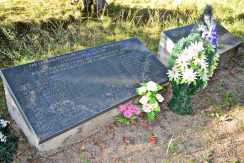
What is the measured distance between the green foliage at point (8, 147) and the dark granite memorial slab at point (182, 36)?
2962mm

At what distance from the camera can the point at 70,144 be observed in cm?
369

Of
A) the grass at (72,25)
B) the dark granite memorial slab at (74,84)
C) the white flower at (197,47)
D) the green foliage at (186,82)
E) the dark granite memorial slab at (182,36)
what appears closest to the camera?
the dark granite memorial slab at (74,84)

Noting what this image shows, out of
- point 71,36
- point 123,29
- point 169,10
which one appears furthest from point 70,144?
point 169,10

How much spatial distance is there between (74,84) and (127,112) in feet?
2.73

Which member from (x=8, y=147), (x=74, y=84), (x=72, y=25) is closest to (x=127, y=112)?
(x=74, y=84)

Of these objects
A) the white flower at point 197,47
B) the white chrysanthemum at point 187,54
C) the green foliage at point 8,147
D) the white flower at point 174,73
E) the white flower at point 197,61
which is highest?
the white flower at point 197,47

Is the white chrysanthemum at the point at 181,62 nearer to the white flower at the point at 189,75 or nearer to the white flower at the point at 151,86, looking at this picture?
the white flower at the point at 189,75

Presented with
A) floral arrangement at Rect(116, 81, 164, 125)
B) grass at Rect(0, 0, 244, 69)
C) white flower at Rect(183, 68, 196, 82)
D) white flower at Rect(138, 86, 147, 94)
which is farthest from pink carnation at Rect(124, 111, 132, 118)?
grass at Rect(0, 0, 244, 69)

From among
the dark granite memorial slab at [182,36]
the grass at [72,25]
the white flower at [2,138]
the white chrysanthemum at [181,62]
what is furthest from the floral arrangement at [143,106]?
the grass at [72,25]

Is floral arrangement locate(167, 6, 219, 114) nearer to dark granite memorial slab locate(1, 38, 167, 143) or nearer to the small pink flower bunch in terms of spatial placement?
dark granite memorial slab locate(1, 38, 167, 143)

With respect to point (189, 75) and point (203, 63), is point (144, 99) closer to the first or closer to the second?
point (189, 75)

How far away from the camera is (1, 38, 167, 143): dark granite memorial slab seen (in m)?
3.29

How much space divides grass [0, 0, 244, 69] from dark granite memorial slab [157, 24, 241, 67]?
0.57 metres

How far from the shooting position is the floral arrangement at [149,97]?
398 centimetres
